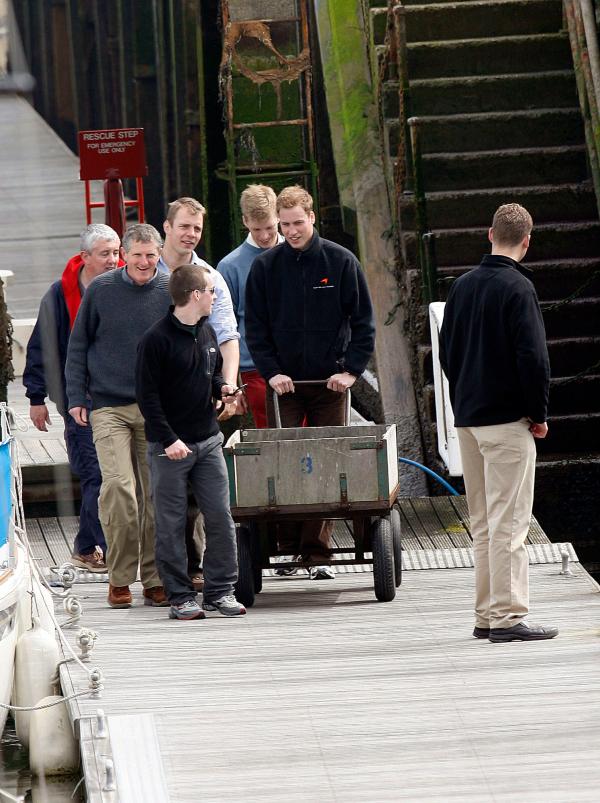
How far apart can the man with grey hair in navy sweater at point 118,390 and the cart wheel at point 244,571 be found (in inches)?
13.9

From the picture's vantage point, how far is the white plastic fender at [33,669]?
6539 mm

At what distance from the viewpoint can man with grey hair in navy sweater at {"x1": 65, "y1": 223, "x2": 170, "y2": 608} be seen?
24.1 ft

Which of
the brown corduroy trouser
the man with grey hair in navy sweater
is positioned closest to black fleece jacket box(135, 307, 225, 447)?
the man with grey hair in navy sweater

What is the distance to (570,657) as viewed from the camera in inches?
250

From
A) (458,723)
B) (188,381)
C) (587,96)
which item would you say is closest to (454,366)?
(188,381)

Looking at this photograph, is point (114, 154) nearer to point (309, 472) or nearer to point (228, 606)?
point (309, 472)

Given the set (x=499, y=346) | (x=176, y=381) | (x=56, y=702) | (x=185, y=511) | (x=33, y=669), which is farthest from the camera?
(x=185, y=511)

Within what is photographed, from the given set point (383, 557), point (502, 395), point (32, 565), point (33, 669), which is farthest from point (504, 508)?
point (32, 565)

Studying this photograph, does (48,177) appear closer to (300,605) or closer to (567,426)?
(567,426)

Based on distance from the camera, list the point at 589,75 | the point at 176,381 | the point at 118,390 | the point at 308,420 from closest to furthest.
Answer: the point at 176,381
the point at 118,390
the point at 308,420
the point at 589,75

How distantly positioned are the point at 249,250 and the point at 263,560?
151 cm

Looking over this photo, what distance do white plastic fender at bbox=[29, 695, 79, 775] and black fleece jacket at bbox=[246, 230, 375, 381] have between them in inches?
84.5

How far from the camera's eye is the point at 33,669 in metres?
6.55

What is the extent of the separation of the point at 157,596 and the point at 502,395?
1.94 m
